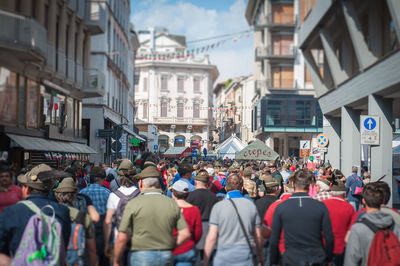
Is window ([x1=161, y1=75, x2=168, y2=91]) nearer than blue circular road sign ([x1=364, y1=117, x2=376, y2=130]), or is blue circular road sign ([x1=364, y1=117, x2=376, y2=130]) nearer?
blue circular road sign ([x1=364, y1=117, x2=376, y2=130])

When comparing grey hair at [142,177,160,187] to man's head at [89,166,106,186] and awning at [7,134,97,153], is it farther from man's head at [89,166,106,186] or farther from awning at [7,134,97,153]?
awning at [7,134,97,153]

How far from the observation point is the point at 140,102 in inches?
3302

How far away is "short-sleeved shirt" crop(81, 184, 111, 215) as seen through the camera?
7.54 meters

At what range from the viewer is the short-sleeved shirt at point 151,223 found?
5.15m

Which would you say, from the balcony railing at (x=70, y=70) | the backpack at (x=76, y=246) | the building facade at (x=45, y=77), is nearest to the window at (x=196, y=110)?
the building facade at (x=45, y=77)

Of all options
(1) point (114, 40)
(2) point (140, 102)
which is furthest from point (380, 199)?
(2) point (140, 102)

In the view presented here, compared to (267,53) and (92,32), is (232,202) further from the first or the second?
(267,53)

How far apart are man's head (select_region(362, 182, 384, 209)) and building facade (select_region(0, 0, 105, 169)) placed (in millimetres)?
13070

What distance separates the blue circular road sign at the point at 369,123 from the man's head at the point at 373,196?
33.0ft

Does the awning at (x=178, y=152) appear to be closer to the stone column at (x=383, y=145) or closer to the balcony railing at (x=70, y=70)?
the balcony railing at (x=70, y=70)

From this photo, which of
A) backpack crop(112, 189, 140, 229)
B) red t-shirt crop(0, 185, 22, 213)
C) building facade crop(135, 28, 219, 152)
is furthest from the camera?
building facade crop(135, 28, 219, 152)

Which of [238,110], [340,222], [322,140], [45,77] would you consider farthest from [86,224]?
[238,110]

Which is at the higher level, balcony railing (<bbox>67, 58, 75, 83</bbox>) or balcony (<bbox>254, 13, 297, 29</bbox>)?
balcony (<bbox>254, 13, 297, 29</bbox>)

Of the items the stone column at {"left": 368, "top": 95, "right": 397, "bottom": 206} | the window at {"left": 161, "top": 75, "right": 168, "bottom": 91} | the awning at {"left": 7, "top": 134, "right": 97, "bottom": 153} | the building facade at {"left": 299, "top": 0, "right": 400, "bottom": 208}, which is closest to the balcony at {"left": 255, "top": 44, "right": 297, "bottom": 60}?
the building facade at {"left": 299, "top": 0, "right": 400, "bottom": 208}
